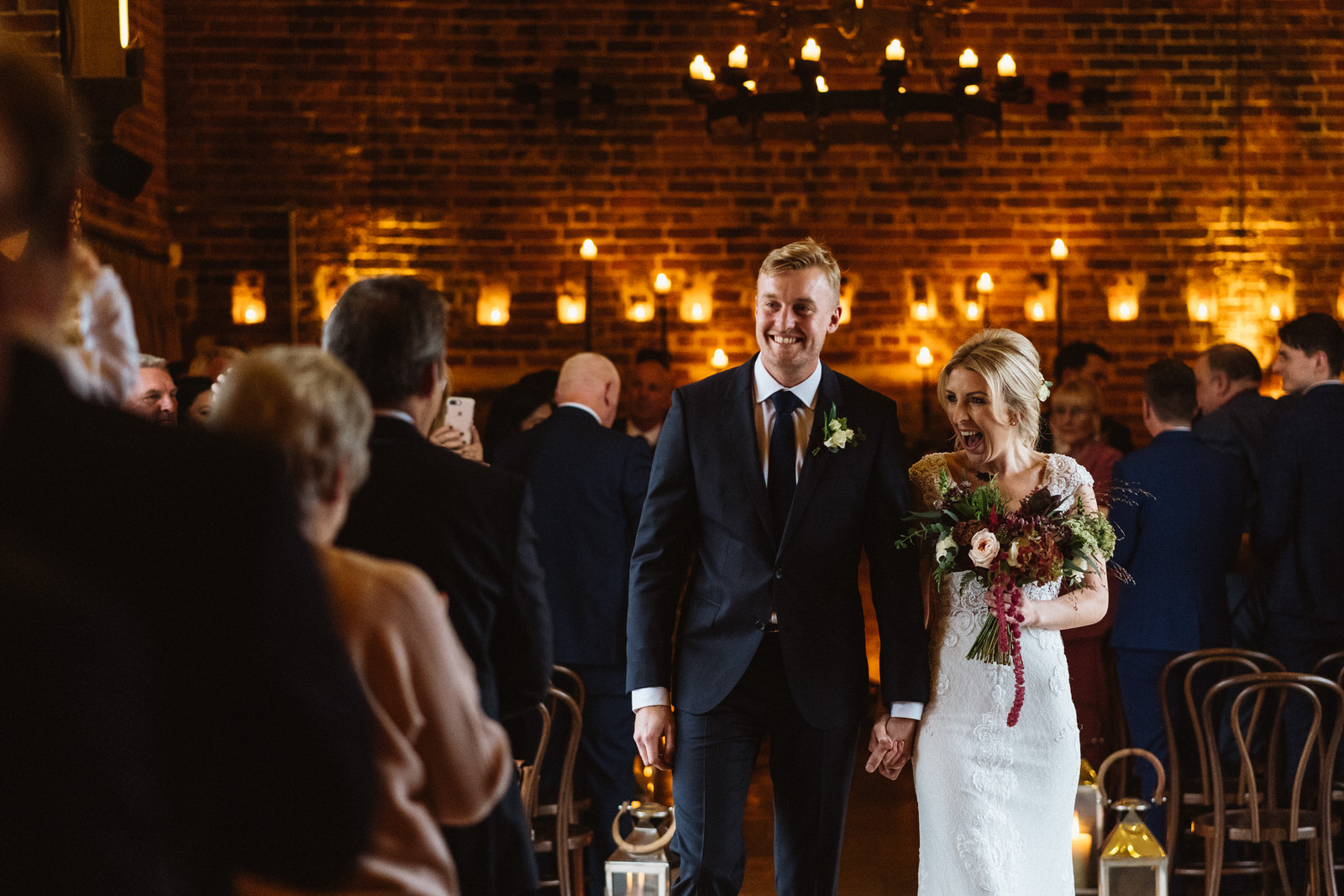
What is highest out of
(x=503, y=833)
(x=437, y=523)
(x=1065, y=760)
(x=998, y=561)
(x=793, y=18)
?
(x=793, y=18)

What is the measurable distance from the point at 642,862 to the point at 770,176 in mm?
5860

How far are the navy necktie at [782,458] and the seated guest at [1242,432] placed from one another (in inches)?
99.1

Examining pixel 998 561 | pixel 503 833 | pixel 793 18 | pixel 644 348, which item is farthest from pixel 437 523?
pixel 644 348

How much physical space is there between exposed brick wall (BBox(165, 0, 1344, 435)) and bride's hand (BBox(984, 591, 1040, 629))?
213 inches

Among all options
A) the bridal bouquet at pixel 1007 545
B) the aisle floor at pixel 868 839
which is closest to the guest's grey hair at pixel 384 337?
the bridal bouquet at pixel 1007 545

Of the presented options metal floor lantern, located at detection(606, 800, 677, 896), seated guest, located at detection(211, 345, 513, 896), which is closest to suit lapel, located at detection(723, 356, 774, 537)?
metal floor lantern, located at detection(606, 800, 677, 896)

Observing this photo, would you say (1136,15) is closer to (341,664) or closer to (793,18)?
(793,18)

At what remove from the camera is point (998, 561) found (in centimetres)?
287

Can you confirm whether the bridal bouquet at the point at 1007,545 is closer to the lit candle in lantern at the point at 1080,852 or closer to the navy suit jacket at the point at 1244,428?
the lit candle in lantern at the point at 1080,852

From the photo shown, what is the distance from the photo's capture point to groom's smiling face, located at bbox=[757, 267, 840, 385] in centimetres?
286

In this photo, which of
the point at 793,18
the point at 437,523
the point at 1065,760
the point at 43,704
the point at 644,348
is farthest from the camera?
the point at 644,348

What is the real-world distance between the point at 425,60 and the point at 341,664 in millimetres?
7616

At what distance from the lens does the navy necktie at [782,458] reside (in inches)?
113

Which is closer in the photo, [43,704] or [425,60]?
[43,704]
